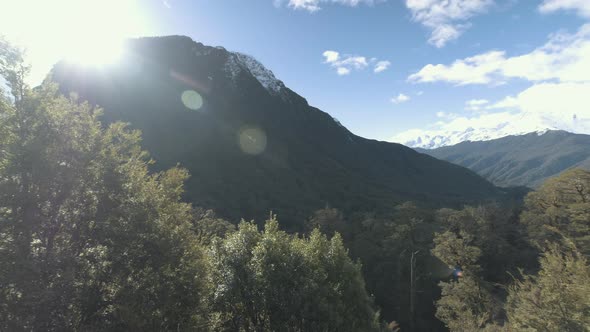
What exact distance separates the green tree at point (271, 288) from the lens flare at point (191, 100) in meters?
178

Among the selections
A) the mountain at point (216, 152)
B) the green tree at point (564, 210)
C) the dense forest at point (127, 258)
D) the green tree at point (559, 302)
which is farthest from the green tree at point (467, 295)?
the mountain at point (216, 152)

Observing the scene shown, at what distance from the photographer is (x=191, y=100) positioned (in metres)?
191

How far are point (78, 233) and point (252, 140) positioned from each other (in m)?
176

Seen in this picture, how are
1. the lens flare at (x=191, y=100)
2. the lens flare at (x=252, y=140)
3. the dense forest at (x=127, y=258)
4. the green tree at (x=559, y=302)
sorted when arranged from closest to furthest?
the dense forest at (x=127, y=258) → the green tree at (x=559, y=302) → the lens flare at (x=252, y=140) → the lens flare at (x=191, y=100)

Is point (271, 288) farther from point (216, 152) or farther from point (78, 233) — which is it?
point (216, 152)

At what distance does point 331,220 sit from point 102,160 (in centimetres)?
6042

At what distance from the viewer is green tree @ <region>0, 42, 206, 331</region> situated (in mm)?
10477

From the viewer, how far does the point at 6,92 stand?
11.7 m

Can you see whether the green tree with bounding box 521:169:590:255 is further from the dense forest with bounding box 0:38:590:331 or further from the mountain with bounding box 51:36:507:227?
the mountain with bounding box 51:36:507:227

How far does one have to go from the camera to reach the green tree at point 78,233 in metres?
10.5

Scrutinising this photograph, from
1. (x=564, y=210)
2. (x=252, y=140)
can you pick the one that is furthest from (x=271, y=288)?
(x=252, y=140)

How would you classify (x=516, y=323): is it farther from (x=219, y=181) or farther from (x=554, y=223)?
(x=219, y=181)

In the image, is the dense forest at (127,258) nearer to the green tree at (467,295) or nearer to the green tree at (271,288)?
the green tree at (271,288)

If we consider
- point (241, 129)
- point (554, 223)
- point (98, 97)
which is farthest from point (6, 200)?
point (241, 129)
